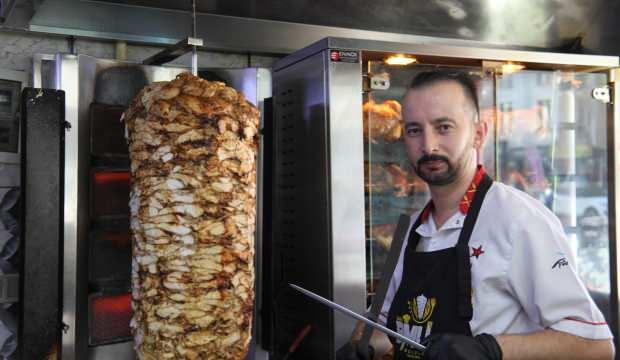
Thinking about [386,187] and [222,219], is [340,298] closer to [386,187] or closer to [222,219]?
[386,187]

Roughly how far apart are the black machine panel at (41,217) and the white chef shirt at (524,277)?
1.56 meters

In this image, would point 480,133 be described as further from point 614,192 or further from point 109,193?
point 109,193

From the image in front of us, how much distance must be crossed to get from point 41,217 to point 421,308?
1532mm

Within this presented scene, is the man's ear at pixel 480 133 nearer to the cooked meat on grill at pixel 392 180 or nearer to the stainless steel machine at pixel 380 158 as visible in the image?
the stainless steel machine at pixel 380 158

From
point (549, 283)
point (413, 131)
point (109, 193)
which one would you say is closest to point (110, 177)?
point (109, 193)

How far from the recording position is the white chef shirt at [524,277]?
7.80 feet

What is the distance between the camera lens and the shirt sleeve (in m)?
2.37

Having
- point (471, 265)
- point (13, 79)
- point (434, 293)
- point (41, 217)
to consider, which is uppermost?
point (13, 79)

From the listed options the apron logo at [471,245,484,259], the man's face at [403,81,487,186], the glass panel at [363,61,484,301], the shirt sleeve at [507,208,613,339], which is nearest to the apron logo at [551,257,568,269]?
the shirt sleeve at [507,208,613,339]

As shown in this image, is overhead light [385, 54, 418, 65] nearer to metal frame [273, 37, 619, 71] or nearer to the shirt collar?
metal frame [273, 37, 619, 71]

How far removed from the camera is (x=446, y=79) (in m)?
2.95

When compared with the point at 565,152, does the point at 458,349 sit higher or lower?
lower

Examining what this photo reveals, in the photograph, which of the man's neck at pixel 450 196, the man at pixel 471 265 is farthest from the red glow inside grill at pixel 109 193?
the man's neck at pixel 450 196

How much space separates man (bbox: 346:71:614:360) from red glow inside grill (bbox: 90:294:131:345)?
1120 mm
